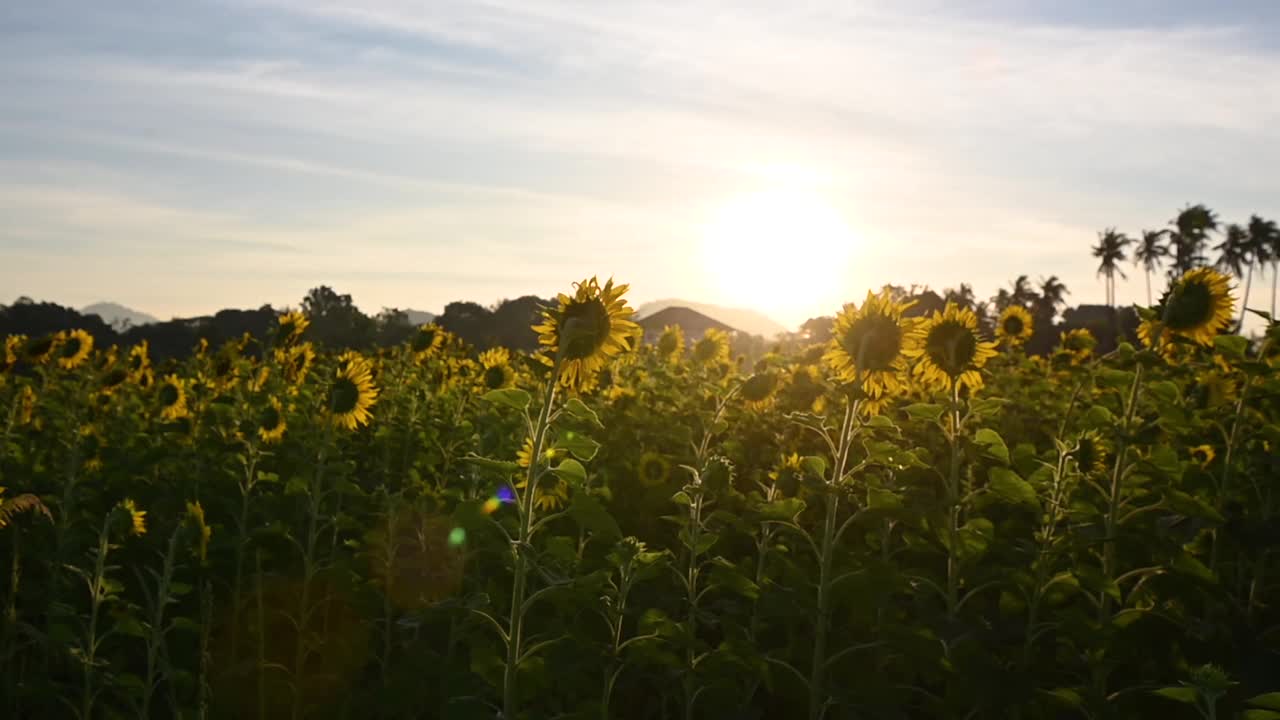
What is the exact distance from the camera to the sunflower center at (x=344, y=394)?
238 inches

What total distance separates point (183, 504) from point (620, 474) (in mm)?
3178

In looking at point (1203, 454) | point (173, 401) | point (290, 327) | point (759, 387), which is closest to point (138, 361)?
point (173, 401)

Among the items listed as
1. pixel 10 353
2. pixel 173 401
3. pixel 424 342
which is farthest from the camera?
pixel 424 342

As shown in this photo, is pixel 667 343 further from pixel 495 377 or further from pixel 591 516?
pixel 591 516

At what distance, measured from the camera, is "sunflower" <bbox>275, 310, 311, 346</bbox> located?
31.1 feet

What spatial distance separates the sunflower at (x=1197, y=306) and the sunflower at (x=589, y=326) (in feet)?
10.3

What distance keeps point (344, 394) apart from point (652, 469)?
2.47m

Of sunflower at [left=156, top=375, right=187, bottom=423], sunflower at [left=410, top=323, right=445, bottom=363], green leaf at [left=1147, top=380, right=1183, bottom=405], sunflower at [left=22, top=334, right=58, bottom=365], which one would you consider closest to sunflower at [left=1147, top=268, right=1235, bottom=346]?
green leaf at [left=1147, top=380, right=1183, bottom=405]

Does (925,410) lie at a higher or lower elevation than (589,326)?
lower

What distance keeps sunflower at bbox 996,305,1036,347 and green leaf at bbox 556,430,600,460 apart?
1181 cm

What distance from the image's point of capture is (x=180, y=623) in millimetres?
4559

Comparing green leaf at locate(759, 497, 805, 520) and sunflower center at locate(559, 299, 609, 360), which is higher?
sunflower center at locate(559, 299, 609, 360)

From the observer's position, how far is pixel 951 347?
4.75 m

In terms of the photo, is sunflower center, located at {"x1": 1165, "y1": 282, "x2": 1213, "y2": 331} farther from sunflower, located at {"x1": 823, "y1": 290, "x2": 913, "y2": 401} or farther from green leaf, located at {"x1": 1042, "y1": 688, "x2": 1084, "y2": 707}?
green leaf, located at {"x1": 1042, "y1": 688, "x2": 1084, "y2": 707}
